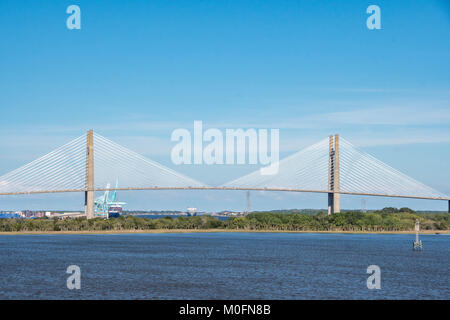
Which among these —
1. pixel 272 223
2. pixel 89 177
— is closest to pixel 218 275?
pixel 89 177

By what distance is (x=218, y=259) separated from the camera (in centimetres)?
5247

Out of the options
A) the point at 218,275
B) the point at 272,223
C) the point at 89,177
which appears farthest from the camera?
the point at 272,223

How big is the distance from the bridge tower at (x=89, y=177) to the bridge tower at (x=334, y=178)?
118 feet

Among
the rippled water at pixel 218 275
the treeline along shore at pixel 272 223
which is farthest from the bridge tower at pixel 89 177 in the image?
the rippled water at pixel 218 275

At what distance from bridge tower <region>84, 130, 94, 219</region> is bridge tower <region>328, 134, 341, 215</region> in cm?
3594

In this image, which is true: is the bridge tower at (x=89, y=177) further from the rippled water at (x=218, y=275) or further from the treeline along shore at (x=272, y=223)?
the rippled water at (x=218, y=275)

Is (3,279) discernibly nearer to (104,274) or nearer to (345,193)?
(104,274)

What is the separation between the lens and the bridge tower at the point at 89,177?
93.1 metres

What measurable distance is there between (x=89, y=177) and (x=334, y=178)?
36.8m

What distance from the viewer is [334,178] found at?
102875 mm

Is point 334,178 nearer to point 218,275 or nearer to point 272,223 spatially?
point 272,223

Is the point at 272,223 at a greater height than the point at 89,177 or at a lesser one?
lesser
